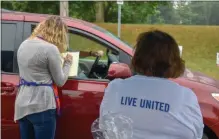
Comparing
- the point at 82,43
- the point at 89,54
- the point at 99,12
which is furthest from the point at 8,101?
the point at 99,12

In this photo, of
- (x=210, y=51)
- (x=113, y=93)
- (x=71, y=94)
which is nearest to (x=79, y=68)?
(x=71, y=94)

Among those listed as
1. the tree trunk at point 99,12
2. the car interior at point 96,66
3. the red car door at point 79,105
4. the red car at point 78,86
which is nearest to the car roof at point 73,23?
the red car at point 78,86

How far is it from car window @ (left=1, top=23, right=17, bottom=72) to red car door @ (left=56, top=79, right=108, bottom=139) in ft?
1.86

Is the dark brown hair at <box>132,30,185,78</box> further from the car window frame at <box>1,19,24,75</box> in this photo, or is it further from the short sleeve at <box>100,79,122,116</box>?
the car window frame at <box>1,19,24,75</box>

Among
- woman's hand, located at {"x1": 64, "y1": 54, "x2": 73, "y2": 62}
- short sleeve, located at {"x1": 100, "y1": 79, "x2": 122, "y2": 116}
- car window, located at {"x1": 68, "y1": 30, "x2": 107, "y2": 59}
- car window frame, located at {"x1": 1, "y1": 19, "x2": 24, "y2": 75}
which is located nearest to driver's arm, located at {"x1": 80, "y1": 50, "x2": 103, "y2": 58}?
car window, located at {"x1": 68, "y1": 30, "x2": 107, "y2": 59}

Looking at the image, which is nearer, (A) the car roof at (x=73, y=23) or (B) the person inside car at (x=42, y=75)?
(B) the person inside car at (x=42, y=75)

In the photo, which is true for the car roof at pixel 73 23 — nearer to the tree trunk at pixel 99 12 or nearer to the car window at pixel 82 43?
the car window at pixel 82 43

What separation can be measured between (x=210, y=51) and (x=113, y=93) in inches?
445

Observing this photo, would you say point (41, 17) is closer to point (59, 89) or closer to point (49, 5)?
point (59, 89)

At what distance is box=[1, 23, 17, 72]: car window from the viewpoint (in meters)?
3.61

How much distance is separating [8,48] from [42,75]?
72cm

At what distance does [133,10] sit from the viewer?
26.3 m

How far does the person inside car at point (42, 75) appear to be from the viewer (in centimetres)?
304

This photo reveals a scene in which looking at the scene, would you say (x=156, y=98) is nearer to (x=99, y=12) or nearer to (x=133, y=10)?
(x=99, y=12)
